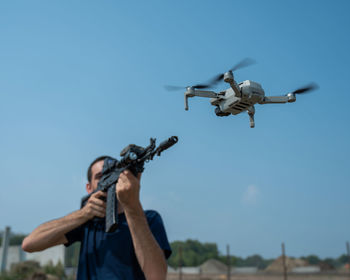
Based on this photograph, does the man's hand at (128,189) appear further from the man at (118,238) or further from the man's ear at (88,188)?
the man's ear at (88,188)

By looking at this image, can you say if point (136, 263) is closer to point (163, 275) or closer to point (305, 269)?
point (163, 275)

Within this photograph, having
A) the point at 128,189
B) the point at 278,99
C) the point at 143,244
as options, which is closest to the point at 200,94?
the point at 278,99

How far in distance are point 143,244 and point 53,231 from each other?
48.4 inches

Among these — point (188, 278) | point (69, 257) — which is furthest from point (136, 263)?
point (69, 257)

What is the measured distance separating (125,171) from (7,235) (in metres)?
30.8

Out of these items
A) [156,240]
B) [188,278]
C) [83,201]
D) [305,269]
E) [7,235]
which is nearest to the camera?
[156,240]

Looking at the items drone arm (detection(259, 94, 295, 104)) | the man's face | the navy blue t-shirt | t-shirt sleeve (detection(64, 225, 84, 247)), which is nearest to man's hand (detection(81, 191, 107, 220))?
the navy blue t-shirt

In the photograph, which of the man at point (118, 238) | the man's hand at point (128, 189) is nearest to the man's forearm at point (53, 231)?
the man at point (118, 238)

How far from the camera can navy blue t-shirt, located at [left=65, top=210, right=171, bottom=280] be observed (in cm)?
416

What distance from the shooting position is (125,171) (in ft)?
13.4

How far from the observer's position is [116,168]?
4.44m

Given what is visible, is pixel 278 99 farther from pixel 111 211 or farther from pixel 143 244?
pixel 111 211

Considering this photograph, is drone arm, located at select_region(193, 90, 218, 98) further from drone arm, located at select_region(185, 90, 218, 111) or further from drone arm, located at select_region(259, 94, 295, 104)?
drone arm, located at select_region(259, 94, 295, 104)

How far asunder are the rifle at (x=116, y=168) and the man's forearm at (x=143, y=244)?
9.6 inches
